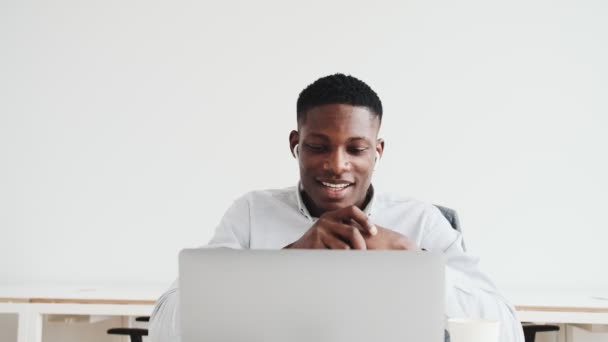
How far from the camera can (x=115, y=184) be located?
9.87 feet

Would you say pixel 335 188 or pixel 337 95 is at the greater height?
pixel 337 95

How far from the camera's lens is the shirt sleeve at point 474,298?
4.23ft

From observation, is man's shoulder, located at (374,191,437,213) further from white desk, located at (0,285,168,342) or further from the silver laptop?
white desk, located at (0,285,168,342)

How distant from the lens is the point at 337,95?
1.52 m

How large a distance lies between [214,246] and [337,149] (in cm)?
37

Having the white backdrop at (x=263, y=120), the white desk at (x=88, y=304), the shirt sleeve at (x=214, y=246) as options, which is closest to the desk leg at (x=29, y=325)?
the white desk at (x=88, y=304)

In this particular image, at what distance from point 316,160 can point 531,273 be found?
1.60 m

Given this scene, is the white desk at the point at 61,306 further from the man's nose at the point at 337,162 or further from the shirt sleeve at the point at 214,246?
the man's nose at the point at 337,162

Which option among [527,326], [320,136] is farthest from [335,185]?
[527,326]

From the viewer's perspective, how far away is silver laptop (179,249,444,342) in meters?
0.80

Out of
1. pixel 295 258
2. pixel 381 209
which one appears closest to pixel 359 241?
pixel 295 258

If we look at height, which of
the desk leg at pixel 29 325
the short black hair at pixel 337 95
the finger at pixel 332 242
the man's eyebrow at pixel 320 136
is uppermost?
the short black hair at pixel 337 95

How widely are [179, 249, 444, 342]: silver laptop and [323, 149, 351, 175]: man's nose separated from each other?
690mm

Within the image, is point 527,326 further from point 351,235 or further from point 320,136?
point 351,235
